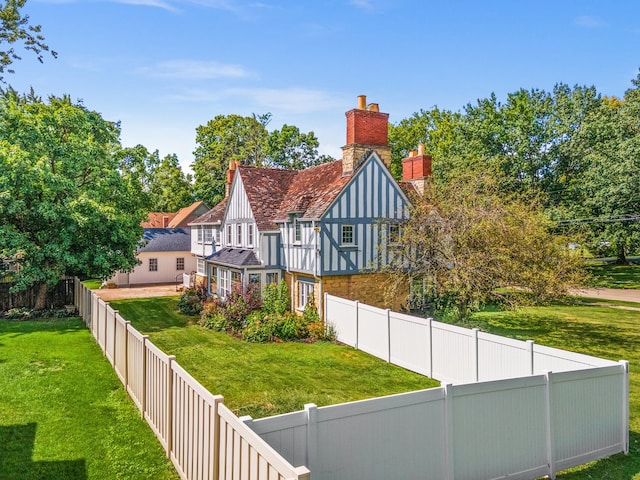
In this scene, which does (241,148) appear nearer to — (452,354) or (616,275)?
(616,275)

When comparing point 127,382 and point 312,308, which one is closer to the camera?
point 127,382

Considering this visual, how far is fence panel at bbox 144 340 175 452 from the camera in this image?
6730mm

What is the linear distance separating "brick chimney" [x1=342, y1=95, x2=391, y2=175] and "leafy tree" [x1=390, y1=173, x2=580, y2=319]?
399 centimetres

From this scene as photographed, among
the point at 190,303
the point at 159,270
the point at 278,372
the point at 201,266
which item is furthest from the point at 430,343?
the point at 159,270

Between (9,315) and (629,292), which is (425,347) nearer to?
(9,315)

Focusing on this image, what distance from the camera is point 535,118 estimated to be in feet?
122

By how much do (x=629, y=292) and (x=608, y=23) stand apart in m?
22.4

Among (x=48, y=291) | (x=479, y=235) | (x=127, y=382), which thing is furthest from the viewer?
(x=48, y=291)

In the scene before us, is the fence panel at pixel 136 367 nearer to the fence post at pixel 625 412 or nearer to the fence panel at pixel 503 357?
the fence panel at pixel 503 357

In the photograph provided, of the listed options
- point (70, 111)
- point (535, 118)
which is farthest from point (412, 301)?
point (535, 118)

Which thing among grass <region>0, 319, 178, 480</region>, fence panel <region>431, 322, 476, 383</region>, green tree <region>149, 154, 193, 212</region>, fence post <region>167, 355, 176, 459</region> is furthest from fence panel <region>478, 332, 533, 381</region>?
green tree <region>149, 154, 193, 212</region>

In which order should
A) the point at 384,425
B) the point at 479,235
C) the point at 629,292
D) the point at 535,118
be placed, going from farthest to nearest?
the point at 535,118, the point at 629,292, the point at 479,235, the point at 384,425

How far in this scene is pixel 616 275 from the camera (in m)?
37.7

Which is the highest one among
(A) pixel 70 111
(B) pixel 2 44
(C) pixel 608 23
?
(C) pixel 608 23
